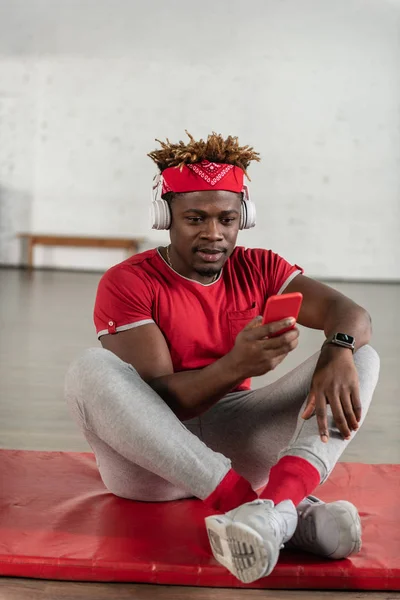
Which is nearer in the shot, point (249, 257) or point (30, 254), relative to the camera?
point (249, 257)

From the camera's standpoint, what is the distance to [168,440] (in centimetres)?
183

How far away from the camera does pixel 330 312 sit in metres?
2.14

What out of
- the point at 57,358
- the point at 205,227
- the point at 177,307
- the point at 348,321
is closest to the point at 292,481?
the point at 348,321

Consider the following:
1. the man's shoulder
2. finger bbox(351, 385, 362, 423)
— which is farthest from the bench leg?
finger bbox(351, 385, 362, 423)

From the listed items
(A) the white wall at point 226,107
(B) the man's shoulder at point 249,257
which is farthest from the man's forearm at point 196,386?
(A) the white wall at point 226,107

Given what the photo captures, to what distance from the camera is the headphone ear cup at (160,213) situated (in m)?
2.14

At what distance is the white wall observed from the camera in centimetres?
947

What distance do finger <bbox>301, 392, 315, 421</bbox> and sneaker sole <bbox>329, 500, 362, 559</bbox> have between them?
21 centimetres

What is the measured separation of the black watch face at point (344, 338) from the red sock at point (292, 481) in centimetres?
33

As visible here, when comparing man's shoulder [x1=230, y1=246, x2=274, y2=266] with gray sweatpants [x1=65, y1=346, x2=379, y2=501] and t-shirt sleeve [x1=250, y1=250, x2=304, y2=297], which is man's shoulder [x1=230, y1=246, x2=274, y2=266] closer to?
t-shirt sleeve [x1=250, y1=250, x2=304, y2=297]

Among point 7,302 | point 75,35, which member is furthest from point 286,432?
point 75,35

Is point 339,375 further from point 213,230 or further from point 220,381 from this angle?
point 213,230

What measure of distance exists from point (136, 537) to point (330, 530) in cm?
45

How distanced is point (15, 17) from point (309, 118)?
3610mm
